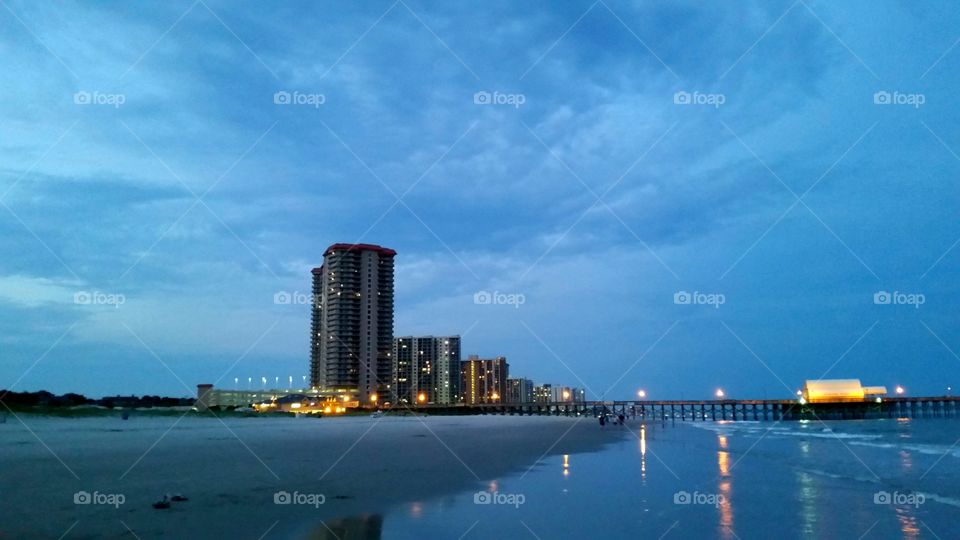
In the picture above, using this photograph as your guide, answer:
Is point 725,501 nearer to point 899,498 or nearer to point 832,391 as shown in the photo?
point 899,498

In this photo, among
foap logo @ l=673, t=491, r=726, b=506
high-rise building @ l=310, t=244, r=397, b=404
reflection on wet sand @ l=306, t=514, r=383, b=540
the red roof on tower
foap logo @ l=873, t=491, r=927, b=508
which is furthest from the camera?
the red roof on tower

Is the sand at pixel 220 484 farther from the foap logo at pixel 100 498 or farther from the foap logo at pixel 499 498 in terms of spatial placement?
the foap logo at pixel 499 498

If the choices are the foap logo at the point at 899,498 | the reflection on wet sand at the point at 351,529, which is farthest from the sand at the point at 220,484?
the foap logo at the point at 899,498

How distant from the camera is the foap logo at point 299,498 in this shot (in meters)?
14.2

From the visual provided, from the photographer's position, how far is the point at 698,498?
1672 centimetres

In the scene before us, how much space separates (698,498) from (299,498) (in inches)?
431

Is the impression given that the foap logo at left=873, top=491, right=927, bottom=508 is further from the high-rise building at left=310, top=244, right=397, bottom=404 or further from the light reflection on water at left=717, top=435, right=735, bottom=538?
the high-rise building at left=310, top=244, right=397, bottom=404

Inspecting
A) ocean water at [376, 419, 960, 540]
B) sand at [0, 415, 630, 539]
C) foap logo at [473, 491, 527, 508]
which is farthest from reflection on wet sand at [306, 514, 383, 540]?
foap logo at [473, 491, 527, 508]

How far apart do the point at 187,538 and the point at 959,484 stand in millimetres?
25805

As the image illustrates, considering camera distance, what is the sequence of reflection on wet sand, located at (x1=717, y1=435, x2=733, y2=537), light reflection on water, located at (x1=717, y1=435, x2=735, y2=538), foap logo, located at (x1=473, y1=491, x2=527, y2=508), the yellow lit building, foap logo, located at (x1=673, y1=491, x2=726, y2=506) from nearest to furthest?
light reflection on water, located at (x1=717, y1=435, x2=735, y2=538) → reflection on wet sand, located at (x1=717, y1=435, x2=733, y2=537) → foap logo, located at (x1=473, y1=491, x2=527, y2=508) → foap logo, located at (x1=673, y1=491, x2=726, y2=506) → the yellow lit building

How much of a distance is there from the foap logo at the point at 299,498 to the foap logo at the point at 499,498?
394 centimetres

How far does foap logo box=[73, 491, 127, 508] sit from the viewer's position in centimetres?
1357

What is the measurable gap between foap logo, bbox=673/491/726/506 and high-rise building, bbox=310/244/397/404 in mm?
138196

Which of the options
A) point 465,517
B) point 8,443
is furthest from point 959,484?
point 8,443
